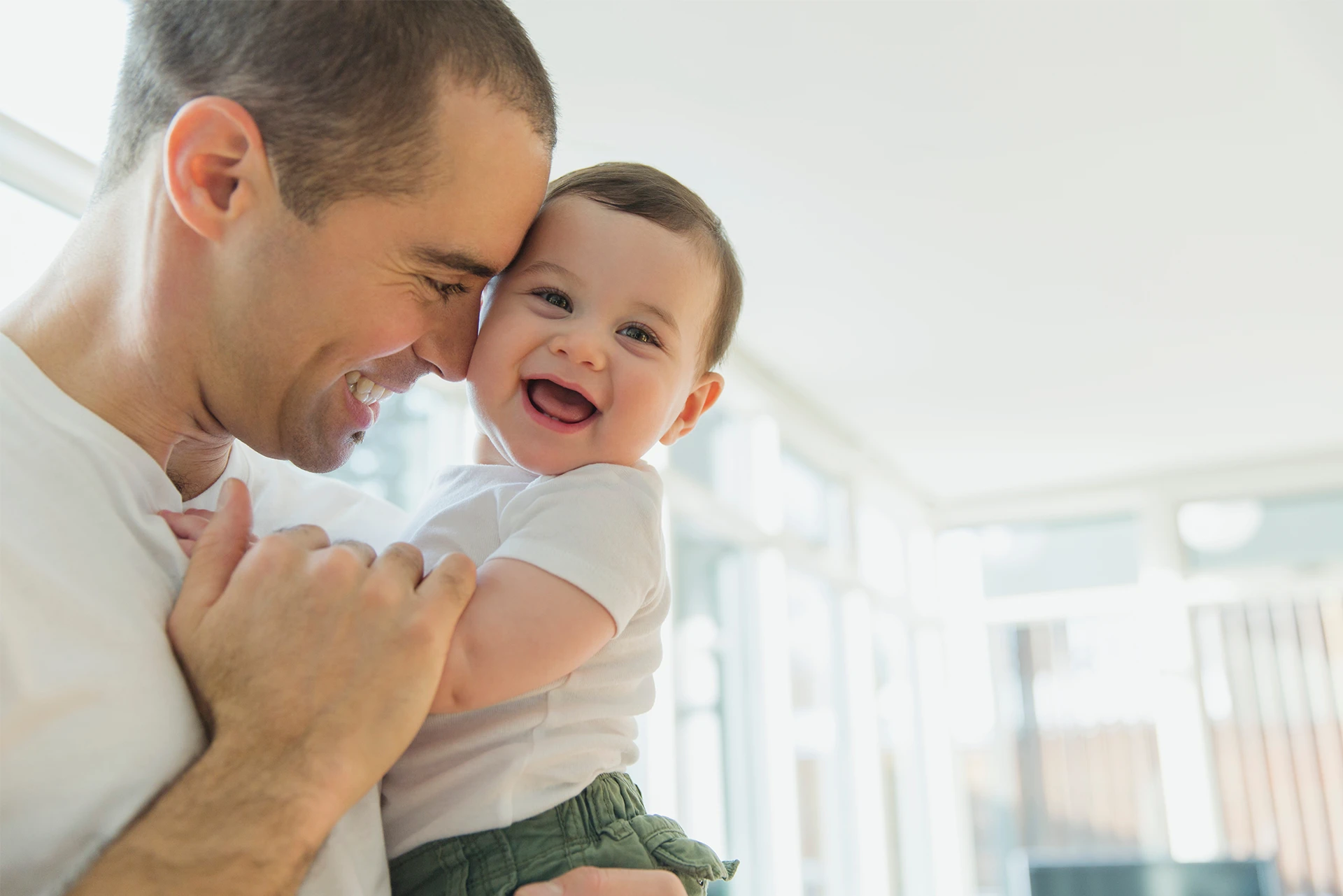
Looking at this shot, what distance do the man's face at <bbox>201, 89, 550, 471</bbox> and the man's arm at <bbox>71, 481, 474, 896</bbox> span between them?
200mm

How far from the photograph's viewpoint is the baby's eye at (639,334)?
3.86 feet

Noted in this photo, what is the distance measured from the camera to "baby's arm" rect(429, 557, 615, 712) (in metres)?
0.86

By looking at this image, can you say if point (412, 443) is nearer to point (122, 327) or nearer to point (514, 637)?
point (122, 327)

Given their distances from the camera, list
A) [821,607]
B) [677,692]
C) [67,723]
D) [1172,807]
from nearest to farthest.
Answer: [67,723] < [677,692] < [821,607] < [1172,807]

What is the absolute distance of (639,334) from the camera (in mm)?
1188

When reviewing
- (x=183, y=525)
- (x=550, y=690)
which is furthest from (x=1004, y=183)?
(x=183, y=525)

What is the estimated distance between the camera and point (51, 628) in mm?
740

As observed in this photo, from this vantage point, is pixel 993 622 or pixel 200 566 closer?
pixel 200 566

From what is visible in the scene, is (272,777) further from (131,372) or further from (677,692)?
(677,692)

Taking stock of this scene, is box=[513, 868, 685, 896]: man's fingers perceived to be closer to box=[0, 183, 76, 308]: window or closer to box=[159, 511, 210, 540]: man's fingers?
box=[159, 511, 210, 540]: man's fingers

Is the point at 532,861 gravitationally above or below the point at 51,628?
below

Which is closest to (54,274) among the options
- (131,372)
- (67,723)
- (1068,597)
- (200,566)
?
(131,372)

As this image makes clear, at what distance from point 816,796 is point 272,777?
16.6 ft

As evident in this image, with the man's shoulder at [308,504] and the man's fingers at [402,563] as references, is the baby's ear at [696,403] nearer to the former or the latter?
the man's shoulder at [308,504]
